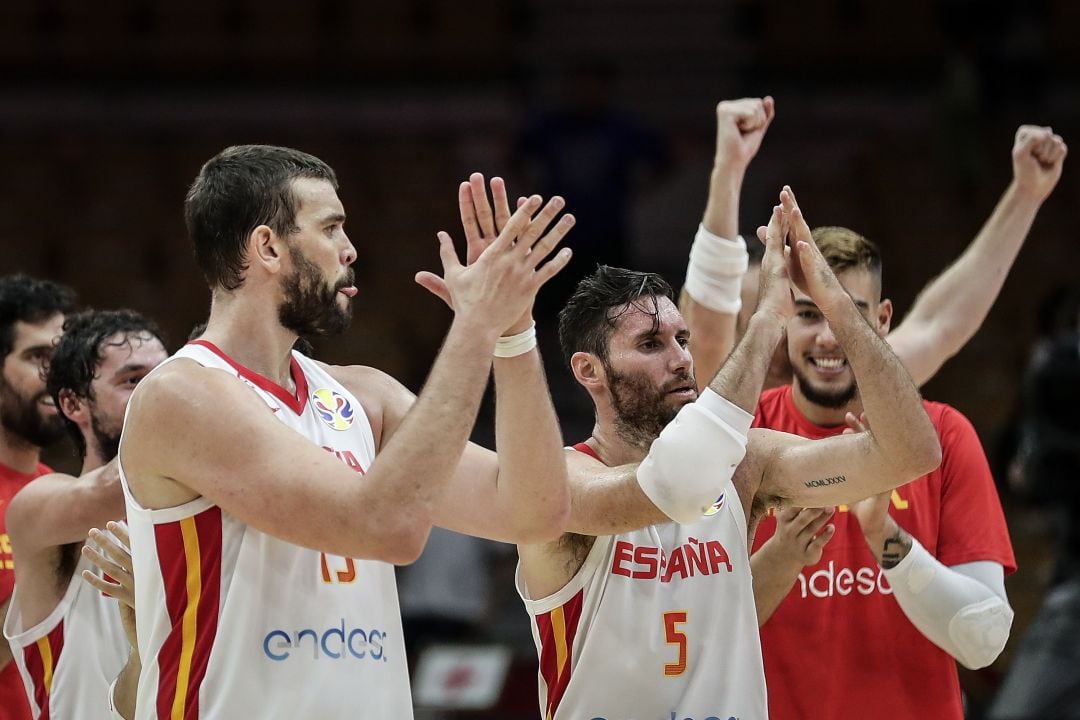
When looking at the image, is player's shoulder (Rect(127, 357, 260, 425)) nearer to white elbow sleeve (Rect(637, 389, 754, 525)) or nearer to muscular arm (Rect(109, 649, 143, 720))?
muscular arm (Rect(109, 649, 143, 720))

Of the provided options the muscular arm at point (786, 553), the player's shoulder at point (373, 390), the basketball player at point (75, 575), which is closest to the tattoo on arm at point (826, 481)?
the muscular arm at point (786, 553)

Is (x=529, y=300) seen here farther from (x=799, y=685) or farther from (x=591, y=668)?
(x=799, y=685)

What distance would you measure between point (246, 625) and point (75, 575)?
1806 millimetres

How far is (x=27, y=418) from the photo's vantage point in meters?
5.67

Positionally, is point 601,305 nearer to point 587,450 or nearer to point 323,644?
point 587,450

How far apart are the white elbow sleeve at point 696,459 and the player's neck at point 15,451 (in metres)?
2.80

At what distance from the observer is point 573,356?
4.79 m

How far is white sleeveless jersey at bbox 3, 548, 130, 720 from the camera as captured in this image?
510cm

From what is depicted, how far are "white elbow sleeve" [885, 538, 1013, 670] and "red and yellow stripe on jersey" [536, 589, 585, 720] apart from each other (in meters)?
1.07

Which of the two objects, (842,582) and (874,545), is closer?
(874,545)

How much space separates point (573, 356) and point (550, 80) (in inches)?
390

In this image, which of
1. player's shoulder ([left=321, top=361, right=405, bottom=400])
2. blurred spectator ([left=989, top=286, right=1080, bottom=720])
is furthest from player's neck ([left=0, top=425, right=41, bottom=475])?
blurred spectator ([left=989, top=286, right=1080, bottom=720])

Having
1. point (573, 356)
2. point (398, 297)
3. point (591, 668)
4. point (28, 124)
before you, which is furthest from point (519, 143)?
point (591, 668)

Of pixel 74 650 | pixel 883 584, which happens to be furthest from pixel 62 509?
pixel 883 584
